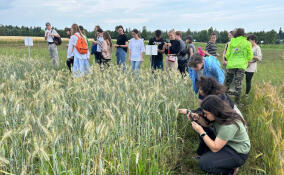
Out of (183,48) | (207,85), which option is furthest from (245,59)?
(207,85)

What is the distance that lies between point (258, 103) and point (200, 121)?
223 centimetres

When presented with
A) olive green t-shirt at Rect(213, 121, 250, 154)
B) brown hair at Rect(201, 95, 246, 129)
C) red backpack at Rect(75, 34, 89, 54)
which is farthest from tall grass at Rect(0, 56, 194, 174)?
red backpack at Rect(75, 34, 89, 54)

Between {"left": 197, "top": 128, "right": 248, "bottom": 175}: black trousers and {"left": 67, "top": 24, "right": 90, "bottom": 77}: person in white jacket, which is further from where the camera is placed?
{"left": 67, "top": 24, "right": 90, "bottom": 77}: person in white jacket

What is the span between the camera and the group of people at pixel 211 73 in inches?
93.3

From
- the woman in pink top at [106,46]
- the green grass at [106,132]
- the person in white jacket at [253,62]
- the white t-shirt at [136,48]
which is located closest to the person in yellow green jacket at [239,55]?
the person in white jacket at [253,62]

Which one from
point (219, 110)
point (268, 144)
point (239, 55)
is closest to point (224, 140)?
point (219, 110)

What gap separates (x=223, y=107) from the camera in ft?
7.49

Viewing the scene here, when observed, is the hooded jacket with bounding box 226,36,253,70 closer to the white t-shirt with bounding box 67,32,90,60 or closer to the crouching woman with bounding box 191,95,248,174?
the crouching woman with bounding box 191,95,248,174

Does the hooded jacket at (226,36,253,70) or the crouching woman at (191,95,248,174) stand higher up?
the hooded jacket at (226,36,253,70)

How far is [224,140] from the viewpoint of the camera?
2361 millimetres

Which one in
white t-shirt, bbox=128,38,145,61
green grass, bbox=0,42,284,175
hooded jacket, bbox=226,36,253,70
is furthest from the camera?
white t-shirt, bbox=128,38,145,61

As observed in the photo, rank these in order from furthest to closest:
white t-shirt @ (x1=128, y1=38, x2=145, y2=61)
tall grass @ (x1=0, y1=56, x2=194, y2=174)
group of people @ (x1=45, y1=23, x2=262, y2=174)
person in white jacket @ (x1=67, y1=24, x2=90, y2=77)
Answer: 1. white t-shirt @ (x1=128, y1=38, x2=145, y2=61)
2. person in white jacket @ (x1=67, y1=24, x2=90, y2=77)
3. group of people @ (x1=45, y1=23, x2=262, y2=174)
4. tall grass @ (x1=0, y1=56, x2=194, y2=174)

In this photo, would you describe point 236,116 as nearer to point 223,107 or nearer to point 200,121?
point 223,107

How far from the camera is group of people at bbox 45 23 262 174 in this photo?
237 centimetres
